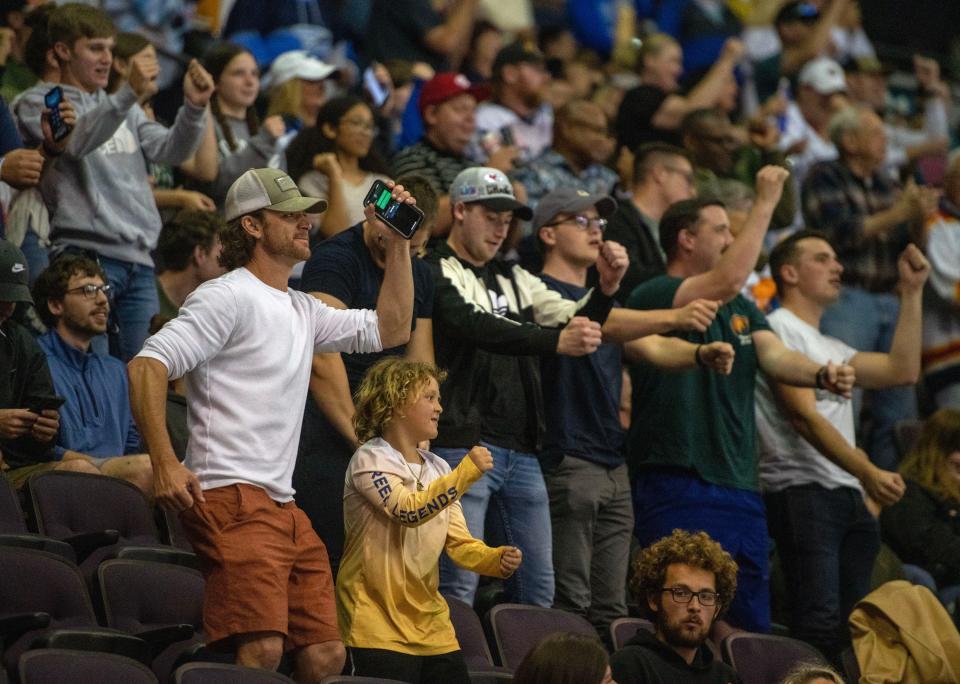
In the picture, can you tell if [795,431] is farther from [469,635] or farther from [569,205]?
[469,635]

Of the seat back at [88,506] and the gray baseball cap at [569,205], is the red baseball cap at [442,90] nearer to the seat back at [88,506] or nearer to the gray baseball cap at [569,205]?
the gray baseball cap at [569,205]

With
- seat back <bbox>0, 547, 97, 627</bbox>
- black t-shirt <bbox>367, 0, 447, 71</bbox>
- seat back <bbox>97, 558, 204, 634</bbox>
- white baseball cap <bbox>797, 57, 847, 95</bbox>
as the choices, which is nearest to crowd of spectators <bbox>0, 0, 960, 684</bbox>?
seat back <bbox>97, 558, 204, 634</bbox>

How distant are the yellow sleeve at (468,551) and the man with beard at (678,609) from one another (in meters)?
0.59

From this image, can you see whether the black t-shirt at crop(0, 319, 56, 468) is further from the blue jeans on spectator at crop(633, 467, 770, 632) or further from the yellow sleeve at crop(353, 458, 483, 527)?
the blue jeans on spectator at crop(633, 467, 770, 632)

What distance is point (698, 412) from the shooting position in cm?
666

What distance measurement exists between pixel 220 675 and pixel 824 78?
26.9 ft

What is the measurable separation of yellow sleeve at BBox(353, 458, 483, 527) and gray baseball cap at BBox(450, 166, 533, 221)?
5.37ft

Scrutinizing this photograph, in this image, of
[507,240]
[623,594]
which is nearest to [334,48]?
[507,240]

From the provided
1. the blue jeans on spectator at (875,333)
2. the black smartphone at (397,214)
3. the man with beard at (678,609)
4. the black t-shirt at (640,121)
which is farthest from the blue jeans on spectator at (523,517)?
the black t-shirt at (640,121)

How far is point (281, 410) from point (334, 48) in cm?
640

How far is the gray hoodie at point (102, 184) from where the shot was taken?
6.73 m

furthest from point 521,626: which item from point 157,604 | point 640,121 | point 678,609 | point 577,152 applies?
point 640,121

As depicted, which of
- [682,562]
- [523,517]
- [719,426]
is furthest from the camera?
[719,426]

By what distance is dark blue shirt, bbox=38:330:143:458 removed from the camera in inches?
243
